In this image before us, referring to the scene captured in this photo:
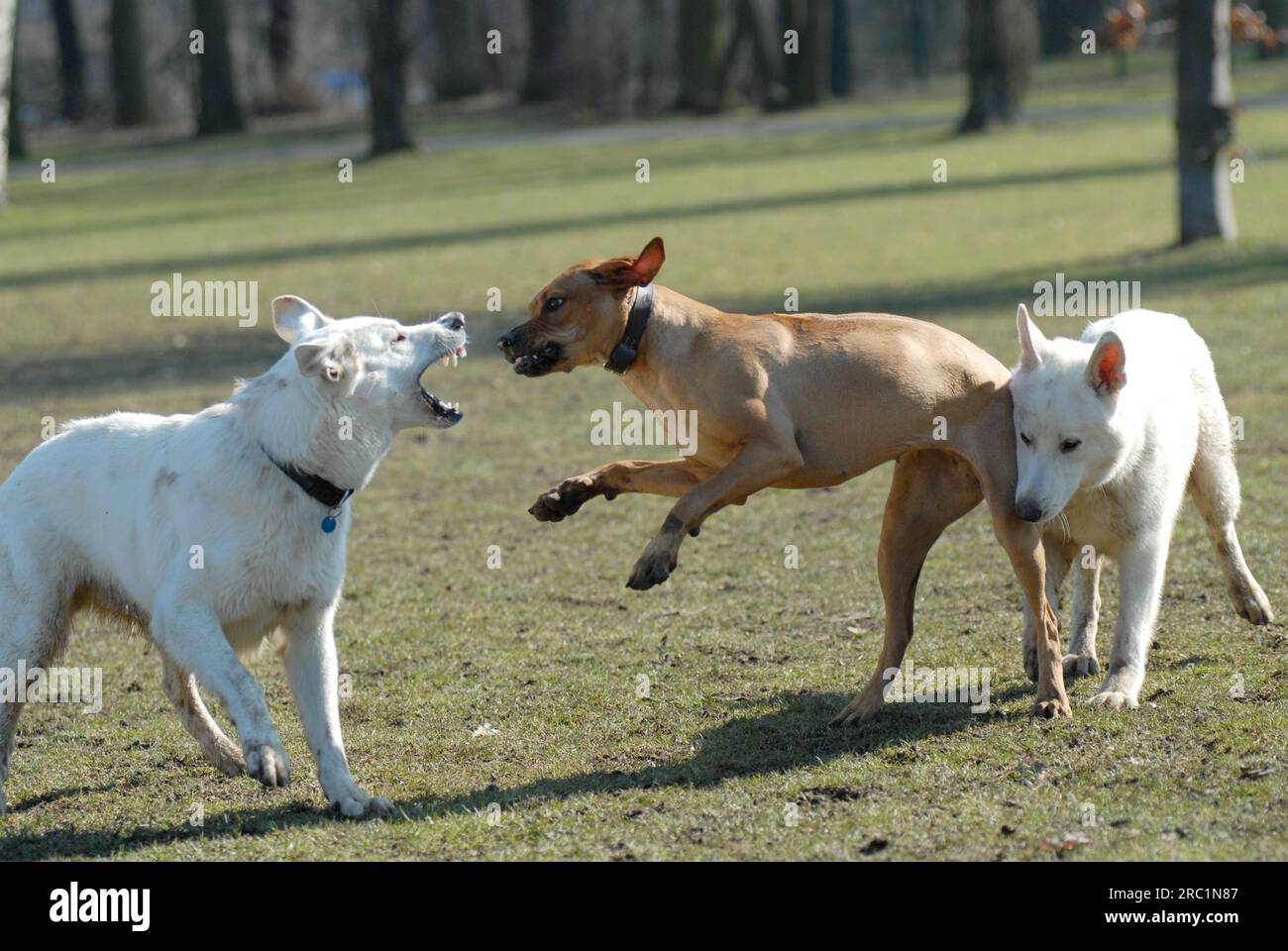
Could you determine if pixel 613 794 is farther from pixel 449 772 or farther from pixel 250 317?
pixel 250 317

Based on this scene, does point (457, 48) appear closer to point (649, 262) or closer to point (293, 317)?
point (293, 317)

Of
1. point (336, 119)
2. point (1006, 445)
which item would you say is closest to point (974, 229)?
point (1006, 445)

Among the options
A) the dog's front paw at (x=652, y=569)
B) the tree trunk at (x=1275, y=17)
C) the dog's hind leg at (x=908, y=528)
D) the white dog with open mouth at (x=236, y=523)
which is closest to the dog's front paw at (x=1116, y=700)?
the dog's hind leg at (x=908, y=528)

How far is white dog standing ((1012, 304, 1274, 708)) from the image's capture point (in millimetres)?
6160

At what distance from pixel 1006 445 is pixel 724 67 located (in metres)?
41.8

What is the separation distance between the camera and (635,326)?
249 inches

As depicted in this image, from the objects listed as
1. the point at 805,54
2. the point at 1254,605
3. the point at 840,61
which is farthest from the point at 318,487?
the point at 840,61

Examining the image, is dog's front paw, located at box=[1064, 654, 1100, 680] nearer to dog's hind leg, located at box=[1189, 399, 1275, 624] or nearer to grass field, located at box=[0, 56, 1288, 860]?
grass field, located at box=[0, 56, 1288, 860]

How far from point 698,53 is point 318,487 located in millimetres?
43152

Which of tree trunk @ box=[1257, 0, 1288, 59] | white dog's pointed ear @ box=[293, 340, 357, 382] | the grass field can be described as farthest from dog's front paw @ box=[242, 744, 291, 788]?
tree trunk @ box=[1257, 0, 1288, 59]

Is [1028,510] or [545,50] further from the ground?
[545,50]

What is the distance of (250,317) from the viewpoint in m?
19.3

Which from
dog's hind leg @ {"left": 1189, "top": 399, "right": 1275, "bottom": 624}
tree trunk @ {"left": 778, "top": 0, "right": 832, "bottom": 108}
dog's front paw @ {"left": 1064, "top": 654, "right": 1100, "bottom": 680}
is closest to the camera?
dog's front paw @ {"left": 1064, "top": 654, "right": 1100, "bottom": 680}

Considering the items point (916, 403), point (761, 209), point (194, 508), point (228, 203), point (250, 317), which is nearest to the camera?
point (194, 508)
